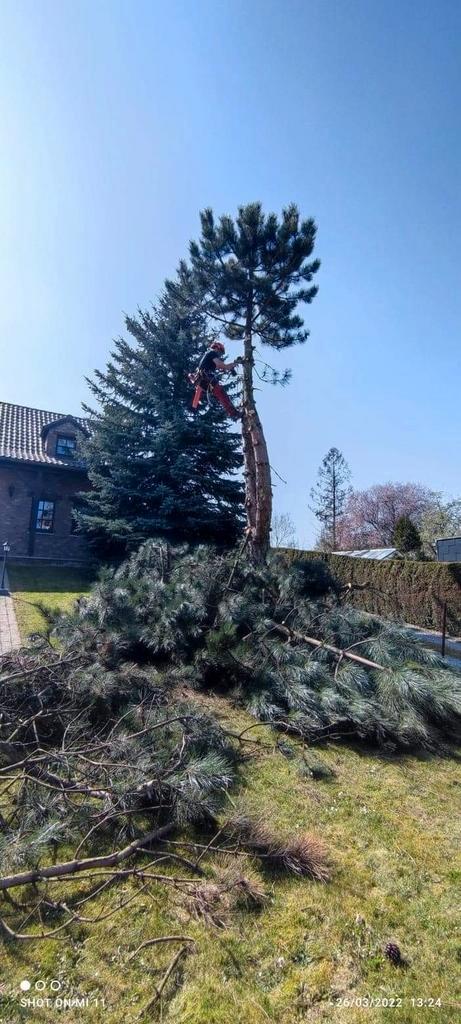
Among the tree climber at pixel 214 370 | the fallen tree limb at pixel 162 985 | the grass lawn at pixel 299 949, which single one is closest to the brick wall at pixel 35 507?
the tree climber at pixel 214 370

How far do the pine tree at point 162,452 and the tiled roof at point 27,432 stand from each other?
4126mm

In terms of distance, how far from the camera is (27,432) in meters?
16.1

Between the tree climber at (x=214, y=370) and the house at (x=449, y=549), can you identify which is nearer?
the tree climber at (x=214, y=370)

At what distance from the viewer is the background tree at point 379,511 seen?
28.0 meters

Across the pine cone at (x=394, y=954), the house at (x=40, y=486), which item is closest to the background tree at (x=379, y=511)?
the house at (x=40, y=486)

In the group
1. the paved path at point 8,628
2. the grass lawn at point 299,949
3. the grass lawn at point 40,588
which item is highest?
the grass lawn at point 40,588

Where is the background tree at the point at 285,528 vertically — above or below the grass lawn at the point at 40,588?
above

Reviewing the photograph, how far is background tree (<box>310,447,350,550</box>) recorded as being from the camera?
31297 millimetres

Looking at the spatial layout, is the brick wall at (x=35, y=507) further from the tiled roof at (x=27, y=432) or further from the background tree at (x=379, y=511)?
the background tree at (x=379, y=511)

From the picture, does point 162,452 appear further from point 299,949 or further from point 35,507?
point 299,949

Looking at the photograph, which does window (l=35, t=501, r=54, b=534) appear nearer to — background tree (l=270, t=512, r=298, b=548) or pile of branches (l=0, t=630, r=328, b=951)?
pile of branches (l=0, t=630, r=328, b=951)

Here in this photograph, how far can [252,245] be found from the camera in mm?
7344

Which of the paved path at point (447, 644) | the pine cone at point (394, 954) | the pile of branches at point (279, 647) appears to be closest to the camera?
the pine cone at point (394, 954)

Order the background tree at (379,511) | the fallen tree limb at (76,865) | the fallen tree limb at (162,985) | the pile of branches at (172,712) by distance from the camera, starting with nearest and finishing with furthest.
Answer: the fallen tree limb at (162,985), the fallen tree limb at (76,865), the pile of branches at (172,712), the background tree at (379,511)
